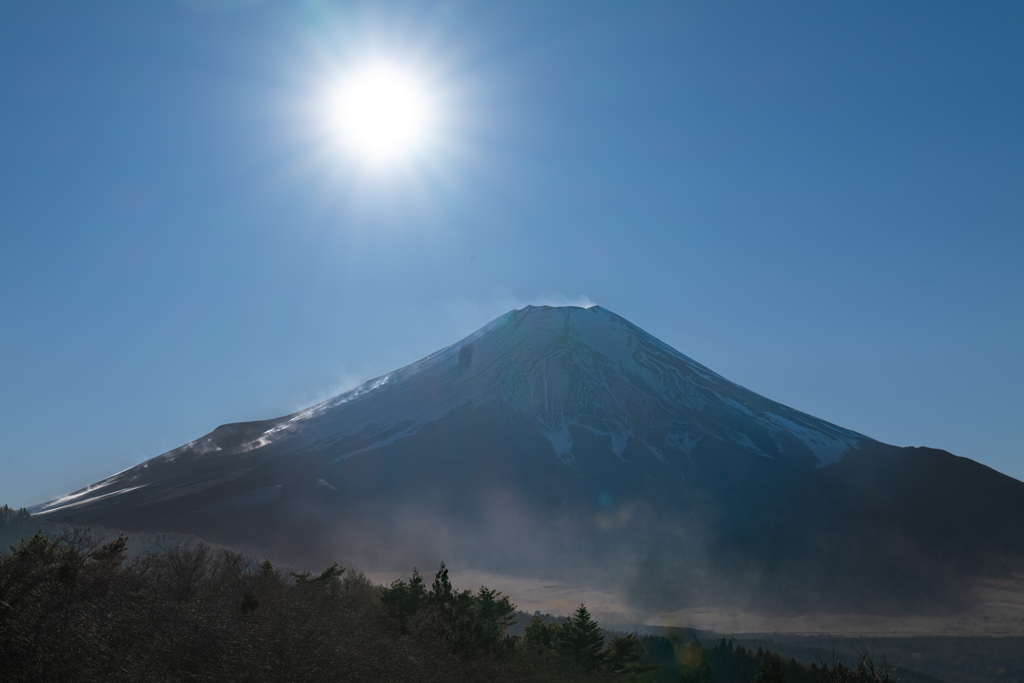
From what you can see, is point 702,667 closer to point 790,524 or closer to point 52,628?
point 52,628

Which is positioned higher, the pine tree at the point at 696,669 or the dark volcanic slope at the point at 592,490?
the dark volcanic slope at the point at 592,490

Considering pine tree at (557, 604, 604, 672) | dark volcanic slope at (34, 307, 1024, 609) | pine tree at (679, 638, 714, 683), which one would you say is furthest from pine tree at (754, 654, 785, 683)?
dark volcanic slope at (34, 307, 1024, 609)

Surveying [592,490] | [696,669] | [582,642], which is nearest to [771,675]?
[582,642]

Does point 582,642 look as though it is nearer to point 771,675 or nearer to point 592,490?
point 771,675

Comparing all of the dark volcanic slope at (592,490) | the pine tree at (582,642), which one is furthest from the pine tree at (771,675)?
the dark volcanic slope at (592,490)

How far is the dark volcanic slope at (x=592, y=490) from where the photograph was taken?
101 metres

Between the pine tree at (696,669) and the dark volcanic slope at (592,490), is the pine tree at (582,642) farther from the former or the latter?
the dark volcanic slope at (592,490)

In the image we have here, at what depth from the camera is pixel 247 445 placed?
133 meters

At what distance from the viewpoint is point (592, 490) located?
118 meters

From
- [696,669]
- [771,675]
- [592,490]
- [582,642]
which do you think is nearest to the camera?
[771,675]

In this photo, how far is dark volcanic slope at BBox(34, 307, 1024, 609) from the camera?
101 m

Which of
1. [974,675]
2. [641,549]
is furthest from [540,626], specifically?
[974,675]

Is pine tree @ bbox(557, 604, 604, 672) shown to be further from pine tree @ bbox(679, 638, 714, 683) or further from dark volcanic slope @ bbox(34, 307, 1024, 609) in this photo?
dark volcanic slope @ bbox(34, 307, 1024, 609)

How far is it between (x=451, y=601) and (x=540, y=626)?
16.7ft
